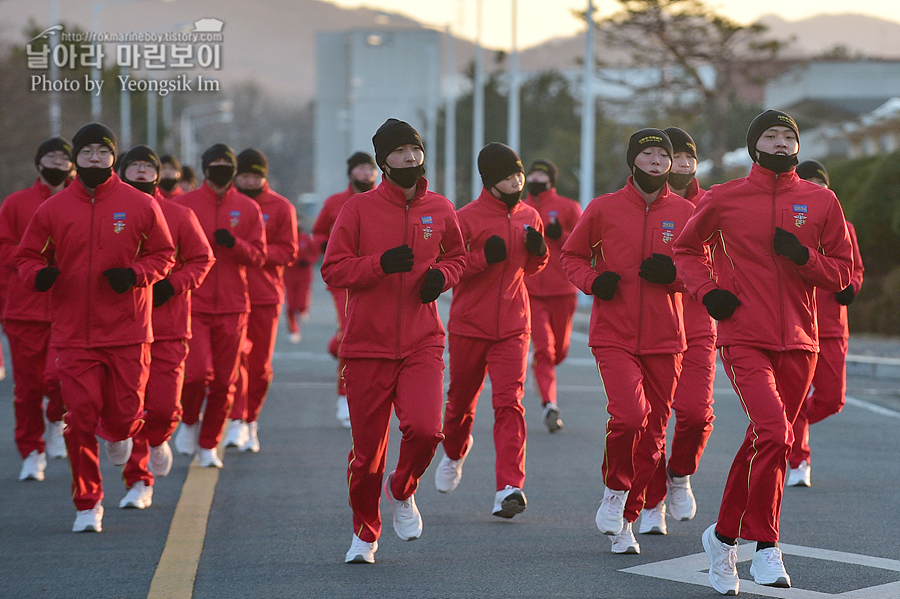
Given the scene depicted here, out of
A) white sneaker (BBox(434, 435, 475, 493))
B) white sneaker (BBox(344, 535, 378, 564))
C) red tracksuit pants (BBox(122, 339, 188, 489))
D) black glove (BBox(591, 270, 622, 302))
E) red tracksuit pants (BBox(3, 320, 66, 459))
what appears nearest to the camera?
white sneaker (BBox(344, 535, 378, 564))

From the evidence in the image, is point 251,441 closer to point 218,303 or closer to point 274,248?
point 218,303

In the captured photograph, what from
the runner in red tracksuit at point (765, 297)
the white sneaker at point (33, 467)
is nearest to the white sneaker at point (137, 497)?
the white sneaker at point (33, 467)

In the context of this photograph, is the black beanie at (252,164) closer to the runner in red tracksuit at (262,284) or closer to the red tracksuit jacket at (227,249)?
the runner in red tracksuit at (262,284)

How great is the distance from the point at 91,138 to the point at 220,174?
8.82 feet

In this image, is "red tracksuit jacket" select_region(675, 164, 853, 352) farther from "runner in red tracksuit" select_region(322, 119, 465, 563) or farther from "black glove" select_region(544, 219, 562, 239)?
"black glove" select_region(544, 219, 562, 239)

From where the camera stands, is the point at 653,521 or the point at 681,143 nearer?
the point at 653,521

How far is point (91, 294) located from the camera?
25.5 feet

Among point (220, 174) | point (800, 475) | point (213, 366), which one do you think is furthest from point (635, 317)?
point (220, 174)

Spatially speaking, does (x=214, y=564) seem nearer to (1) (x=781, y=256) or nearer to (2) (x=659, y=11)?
(1) (x=781, y=256)

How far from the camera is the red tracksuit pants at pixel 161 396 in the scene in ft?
28.2

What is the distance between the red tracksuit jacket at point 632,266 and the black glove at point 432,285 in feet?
2.97

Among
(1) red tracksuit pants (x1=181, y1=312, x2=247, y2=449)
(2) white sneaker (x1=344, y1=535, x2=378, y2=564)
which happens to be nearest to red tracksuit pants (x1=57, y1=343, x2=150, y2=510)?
(2) white sneaker (x1=344, y1=535, x2=378, y2=564)

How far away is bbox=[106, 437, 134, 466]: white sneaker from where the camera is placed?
805 centimetres

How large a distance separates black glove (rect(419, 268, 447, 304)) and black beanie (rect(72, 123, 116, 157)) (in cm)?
214
